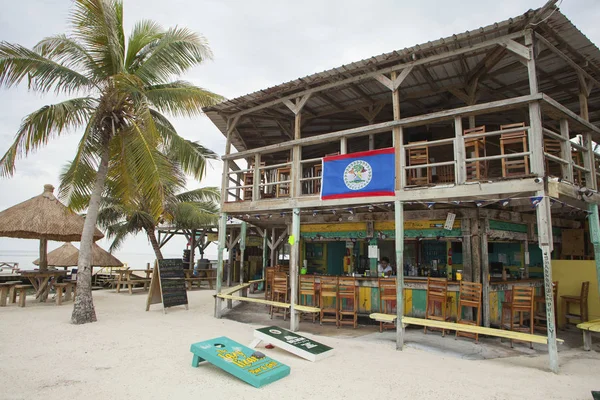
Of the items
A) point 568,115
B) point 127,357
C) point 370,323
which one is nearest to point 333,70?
point 568,115

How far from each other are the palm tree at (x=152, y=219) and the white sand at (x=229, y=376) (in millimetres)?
9669

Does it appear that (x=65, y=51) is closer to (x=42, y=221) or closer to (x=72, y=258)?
(x=42, y=221)

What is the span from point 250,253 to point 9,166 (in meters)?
13.2

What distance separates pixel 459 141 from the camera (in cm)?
659

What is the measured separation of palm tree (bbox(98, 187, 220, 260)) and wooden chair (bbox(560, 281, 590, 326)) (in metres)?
14.3

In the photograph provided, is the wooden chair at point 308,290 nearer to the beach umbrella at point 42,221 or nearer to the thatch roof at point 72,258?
the beach umbrella at point 42,221

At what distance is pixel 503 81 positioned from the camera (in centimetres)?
862

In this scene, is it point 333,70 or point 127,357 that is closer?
point 127,357

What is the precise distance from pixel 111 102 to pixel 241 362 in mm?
7077

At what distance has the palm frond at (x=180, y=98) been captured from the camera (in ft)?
30.6

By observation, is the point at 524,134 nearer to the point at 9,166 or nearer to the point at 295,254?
the point at 295,254

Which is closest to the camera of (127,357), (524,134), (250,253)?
(127,357)

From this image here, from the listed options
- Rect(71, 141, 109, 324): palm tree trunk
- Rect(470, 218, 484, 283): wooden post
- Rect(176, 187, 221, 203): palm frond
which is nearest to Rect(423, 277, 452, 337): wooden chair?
Rect(470, 218, 484, 283): wooden post

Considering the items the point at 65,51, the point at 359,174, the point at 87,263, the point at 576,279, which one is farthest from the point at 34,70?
the point at 576,279
